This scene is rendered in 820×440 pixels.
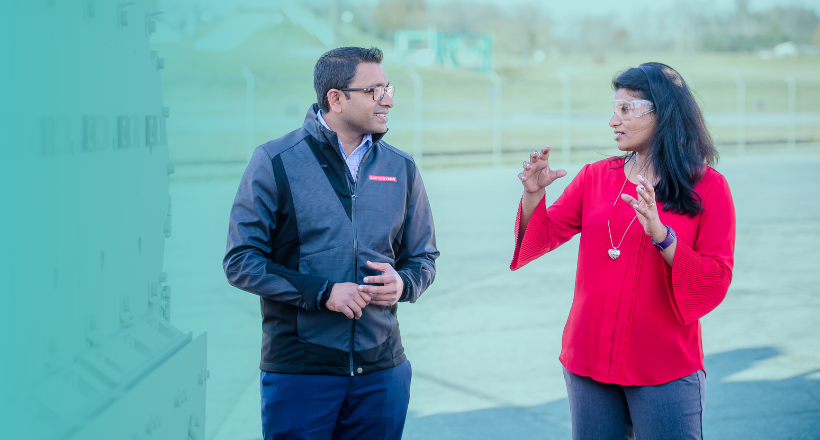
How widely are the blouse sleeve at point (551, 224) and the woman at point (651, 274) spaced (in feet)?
0.46

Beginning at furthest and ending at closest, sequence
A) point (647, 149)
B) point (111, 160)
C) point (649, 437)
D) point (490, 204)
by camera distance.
Answer: point (490, 204) < point (647, 149) < point (649, 437) < point (111, 160)

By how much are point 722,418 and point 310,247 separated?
294 cm

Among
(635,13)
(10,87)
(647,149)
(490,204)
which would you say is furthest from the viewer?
(635,13)

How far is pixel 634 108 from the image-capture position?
7.91 ft

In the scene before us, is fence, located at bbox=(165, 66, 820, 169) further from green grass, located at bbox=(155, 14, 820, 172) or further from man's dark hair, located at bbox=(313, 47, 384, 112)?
man's dark hair, located at bbox=(313, 47, 384, 112)

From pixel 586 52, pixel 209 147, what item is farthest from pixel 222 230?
pixel 586 52

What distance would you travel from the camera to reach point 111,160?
1.55m

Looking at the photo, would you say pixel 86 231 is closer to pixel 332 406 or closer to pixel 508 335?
pixel 332 406

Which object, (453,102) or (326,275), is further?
(453,102)

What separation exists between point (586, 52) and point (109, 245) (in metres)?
65.7

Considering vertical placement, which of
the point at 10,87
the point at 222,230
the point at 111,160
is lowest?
the point at 222,230

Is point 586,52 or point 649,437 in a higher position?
point 586,52

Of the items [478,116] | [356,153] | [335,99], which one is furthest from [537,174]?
[478,116]

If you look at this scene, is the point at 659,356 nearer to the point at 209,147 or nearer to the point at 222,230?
the point at 222,230
